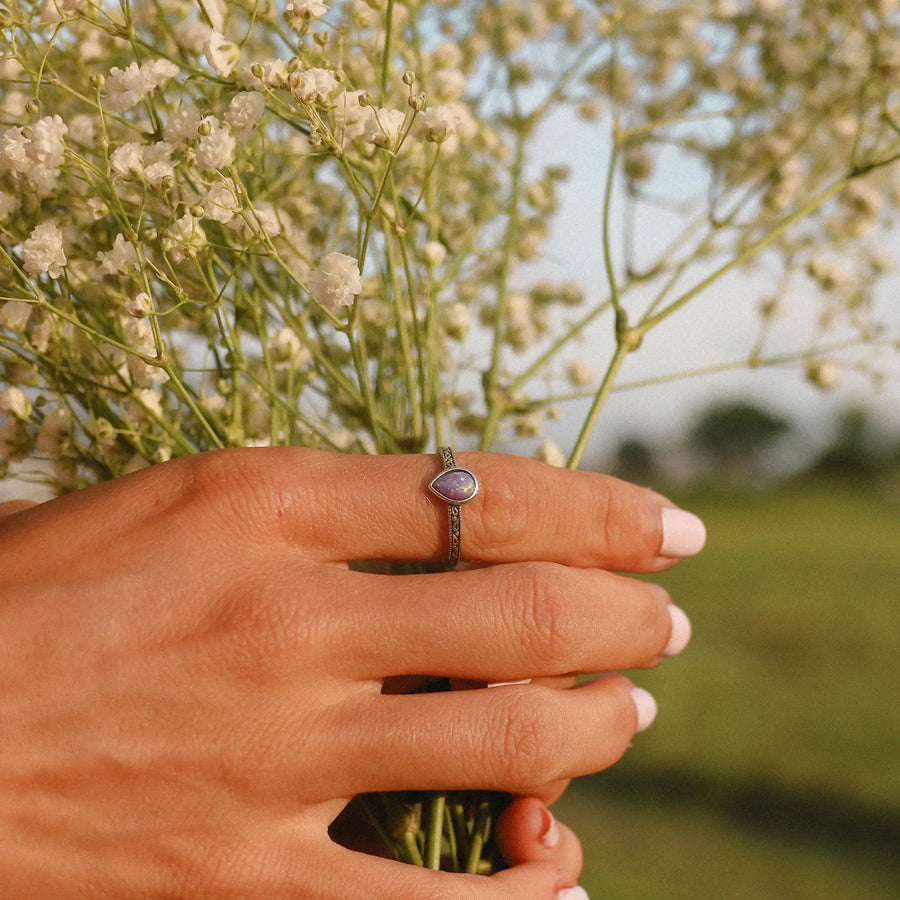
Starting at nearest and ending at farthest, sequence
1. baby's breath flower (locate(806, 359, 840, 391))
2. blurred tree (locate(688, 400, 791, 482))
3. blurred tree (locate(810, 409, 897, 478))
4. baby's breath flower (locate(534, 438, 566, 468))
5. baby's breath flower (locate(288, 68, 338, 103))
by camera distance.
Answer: baby's breath flower (locate(288, 68, 338, 103)), baby's breath flower (locate(534, 438, 566, 468)), baby's breath flower (locate(806, 359, 840, 391)), blurred tree (locate(810, 409, 897, 478)), blurred tree (locate(688, 400, 791, 482))

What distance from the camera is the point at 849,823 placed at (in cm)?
357

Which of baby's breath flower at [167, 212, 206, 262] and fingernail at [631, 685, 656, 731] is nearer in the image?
baby's breath flower at [167, 212, 206, 262]

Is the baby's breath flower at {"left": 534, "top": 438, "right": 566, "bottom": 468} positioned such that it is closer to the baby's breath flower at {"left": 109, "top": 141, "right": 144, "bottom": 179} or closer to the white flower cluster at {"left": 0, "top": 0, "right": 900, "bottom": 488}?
the white flower cluster at {"left": 0, "top": 0, "right": 900, "bottom": 488}

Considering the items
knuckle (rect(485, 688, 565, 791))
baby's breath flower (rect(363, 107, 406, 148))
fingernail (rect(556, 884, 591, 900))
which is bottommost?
fingernail (rect(556, 884, 591, 900))

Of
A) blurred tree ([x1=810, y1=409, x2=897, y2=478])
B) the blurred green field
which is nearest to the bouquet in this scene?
the blurred green field

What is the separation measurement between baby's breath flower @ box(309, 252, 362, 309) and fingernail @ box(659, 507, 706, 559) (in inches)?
13.2

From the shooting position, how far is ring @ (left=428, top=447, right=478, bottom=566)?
719 mm

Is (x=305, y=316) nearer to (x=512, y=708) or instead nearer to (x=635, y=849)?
(x=512, y=708)

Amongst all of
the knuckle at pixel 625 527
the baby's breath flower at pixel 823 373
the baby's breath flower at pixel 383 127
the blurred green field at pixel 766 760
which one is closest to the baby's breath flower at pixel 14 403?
the baby's breath flower at pixel 383 127

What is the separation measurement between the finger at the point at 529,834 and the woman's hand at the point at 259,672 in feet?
0.16

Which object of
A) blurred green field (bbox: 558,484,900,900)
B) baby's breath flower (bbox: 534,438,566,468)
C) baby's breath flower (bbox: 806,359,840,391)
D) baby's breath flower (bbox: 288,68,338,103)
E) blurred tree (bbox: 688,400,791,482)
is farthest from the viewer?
blurred tree (bbox: 688,400,791,482)

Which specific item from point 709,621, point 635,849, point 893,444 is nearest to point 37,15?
point 635,849

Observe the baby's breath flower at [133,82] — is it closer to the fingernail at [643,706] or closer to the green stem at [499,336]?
the green stem at [499,336]

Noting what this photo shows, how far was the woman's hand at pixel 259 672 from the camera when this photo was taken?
0.68 meters
